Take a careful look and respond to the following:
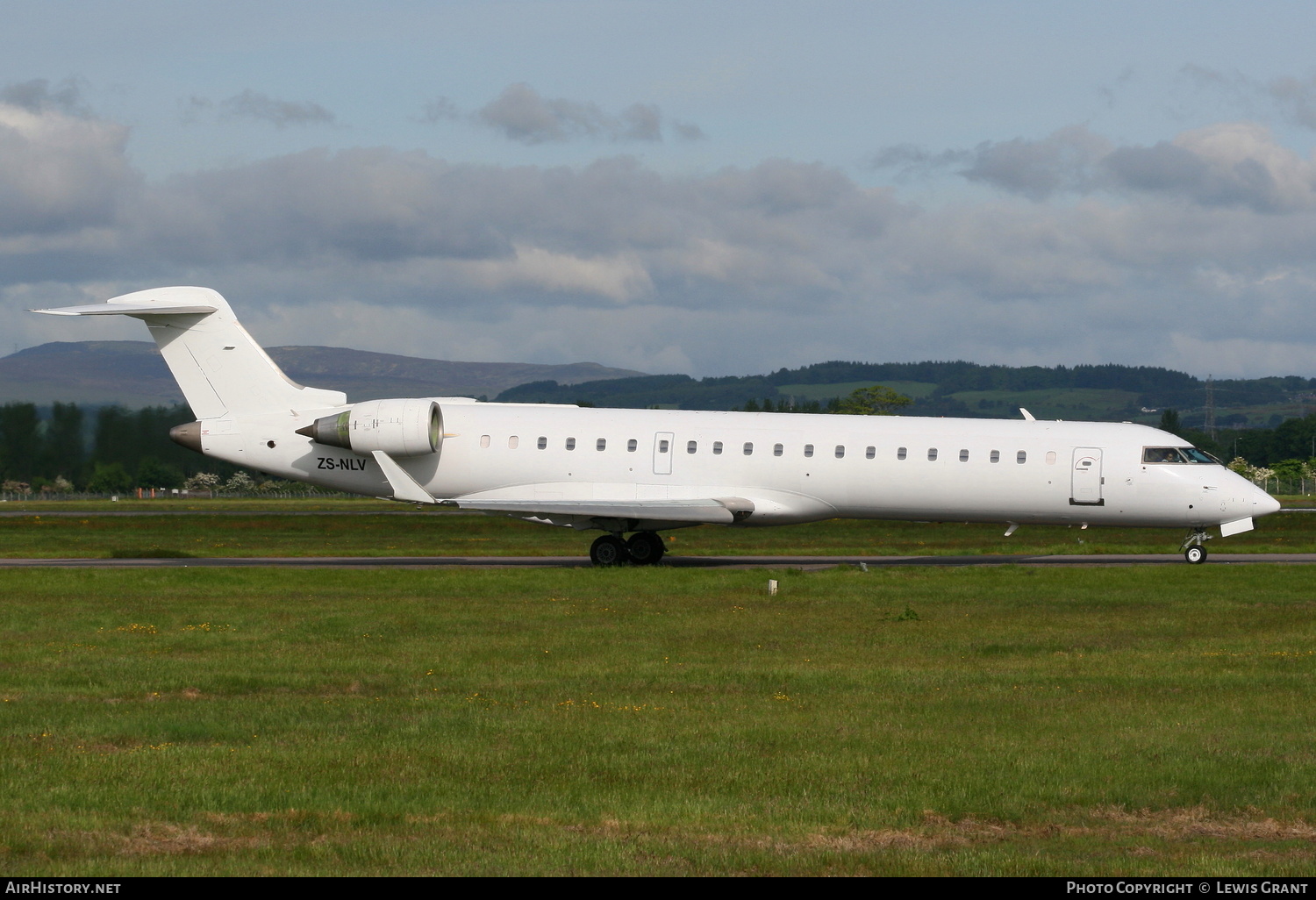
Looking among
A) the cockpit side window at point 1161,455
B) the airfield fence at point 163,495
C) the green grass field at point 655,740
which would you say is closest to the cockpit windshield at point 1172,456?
the cockpit side window at point 1161,455

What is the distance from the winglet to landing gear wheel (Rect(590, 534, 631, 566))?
13.3ft

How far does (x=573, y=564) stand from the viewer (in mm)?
33312

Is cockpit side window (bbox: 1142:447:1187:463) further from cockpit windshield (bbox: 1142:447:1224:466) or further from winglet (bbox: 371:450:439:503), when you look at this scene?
winglet (bbox: 371:450:439:503)

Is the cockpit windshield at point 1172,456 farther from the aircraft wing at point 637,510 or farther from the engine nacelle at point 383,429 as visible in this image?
the engine nacelle at point 383,429

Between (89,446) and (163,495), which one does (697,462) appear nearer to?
(89,446)

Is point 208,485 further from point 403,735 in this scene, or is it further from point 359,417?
point 403,735

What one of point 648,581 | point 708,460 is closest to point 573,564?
point 708,460

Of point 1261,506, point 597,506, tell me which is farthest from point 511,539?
point 1261,506

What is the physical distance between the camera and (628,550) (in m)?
31.9

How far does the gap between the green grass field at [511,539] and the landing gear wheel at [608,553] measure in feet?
16.9

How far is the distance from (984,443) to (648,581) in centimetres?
935

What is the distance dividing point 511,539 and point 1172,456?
69.5 ft

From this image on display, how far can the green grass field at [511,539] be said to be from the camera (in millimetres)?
38281

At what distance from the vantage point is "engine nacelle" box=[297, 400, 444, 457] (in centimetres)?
3142
